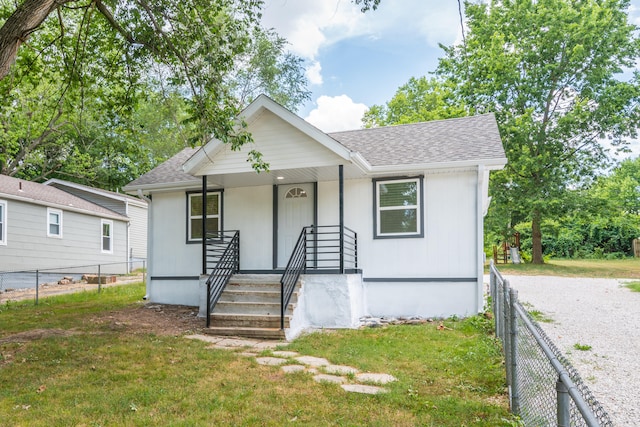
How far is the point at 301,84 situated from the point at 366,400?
78.1 ft

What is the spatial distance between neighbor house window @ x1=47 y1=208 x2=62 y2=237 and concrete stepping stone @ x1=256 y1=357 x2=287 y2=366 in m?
14.6

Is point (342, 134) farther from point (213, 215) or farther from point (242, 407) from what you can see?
point (242, 407)

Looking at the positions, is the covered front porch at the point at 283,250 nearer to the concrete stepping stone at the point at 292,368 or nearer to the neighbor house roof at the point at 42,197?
the concrete stepping stone at the point at 292,368

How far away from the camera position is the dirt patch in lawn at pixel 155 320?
25.9 feet

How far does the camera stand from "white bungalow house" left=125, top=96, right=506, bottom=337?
8.51 metres

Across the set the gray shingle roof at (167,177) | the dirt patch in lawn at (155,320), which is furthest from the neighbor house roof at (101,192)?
the dirt patch in lawn at (155,320)

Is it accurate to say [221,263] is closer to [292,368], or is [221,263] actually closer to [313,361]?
[313,361]

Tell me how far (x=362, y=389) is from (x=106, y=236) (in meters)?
18.5

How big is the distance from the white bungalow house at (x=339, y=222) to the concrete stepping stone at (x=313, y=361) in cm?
155

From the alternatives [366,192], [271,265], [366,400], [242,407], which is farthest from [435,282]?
[242,407]

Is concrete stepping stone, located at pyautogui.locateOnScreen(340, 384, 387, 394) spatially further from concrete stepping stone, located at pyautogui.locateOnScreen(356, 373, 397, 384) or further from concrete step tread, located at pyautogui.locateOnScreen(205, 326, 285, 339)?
concrete step tread, located at pyautogui.locateOnScreen(205, 326, 285, 339)

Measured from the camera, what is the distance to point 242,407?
4.11 m

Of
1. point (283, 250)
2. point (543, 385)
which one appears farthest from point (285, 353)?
point (543, 385)

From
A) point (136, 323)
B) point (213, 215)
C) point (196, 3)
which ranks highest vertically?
point (196, 3)
